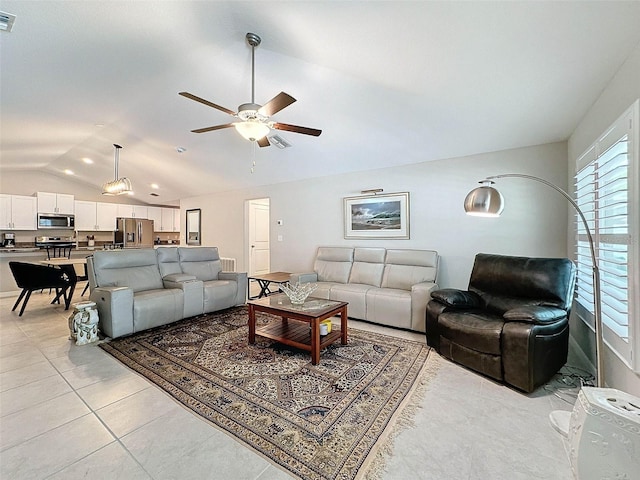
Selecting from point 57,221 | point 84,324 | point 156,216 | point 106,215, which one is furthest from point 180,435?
point 156,216

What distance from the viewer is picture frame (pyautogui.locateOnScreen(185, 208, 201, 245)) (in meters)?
7.52

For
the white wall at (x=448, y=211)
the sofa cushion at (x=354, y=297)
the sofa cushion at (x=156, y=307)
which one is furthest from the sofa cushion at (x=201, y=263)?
the sofa cushion at (x=354, y=297)

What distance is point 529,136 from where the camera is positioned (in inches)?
126

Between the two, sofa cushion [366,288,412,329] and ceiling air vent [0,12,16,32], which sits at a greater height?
ceiling air vent [0,12,16,32]

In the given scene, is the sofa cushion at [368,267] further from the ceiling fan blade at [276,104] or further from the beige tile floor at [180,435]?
the ceiling fan blade at [276,104]

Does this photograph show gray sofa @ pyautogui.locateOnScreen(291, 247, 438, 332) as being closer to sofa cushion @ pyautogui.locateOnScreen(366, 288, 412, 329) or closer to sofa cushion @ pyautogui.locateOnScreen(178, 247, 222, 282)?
sofa cushion @ pyautogui.locateOnScreen(366, 288, 412, 329)

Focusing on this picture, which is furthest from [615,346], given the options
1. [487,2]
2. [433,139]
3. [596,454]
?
[433,139]

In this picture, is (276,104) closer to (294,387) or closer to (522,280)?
(294,387)

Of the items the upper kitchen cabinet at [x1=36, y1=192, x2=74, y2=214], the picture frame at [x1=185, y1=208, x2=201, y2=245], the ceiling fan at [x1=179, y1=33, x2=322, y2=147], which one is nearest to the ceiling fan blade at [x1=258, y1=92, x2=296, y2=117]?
the ceiling fan at [x1=179, y1=33, x2=322, y2=147]

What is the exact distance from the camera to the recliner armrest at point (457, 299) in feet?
9.12

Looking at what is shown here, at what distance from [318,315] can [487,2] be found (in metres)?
2.57

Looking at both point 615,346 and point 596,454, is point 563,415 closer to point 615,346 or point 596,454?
point 596,454

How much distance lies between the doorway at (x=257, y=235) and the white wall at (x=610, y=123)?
5.34m

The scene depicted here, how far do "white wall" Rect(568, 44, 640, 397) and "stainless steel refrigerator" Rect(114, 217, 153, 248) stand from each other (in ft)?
29.6
